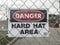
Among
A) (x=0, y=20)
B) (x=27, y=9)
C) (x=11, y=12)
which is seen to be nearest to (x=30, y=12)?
(x=27, y=9)

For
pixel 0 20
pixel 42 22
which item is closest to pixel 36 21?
pixel 42 22

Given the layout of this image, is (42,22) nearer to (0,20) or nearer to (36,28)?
(36,28)

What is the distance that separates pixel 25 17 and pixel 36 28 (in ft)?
0.53

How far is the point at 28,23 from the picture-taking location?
2.43 m

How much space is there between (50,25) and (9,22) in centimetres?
42

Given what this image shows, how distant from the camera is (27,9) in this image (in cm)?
239

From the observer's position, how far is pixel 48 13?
2396 millimetres

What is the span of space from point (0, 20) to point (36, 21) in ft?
1.26

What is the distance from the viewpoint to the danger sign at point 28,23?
2396 millimetres

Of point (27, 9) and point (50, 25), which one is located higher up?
point (27, 9)

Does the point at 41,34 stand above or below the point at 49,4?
below

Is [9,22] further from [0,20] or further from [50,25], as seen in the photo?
[50,25]

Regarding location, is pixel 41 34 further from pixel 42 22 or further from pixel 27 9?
pixel 27 9

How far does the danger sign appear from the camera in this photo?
7.86ft
